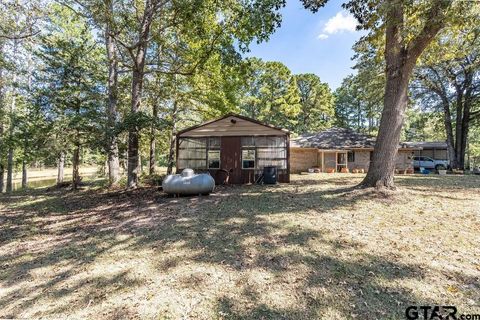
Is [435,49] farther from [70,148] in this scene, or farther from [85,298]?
[70,148]

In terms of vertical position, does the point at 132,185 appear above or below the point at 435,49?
below

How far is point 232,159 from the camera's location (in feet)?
44.4

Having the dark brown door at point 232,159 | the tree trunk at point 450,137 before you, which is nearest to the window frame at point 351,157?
the tree trunk at point 450,137

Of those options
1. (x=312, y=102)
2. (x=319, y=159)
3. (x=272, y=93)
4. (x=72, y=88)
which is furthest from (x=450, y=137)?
(x=72, y=88)

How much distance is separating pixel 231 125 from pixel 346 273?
10.7m

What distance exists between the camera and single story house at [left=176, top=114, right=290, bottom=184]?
13.4 meters

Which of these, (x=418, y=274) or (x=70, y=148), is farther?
(x=70, y=148)

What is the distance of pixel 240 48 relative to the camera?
10.2 m

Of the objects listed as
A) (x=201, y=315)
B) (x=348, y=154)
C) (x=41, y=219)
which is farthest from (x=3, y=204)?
(x=348, y=154)

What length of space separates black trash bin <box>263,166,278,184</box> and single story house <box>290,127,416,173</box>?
790cm

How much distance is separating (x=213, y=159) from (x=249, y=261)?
32.7 ft

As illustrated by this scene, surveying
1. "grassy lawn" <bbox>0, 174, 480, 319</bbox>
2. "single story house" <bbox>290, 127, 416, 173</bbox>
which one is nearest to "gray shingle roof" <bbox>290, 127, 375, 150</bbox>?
"single story house" <bbox>290, 127, 416, 173</bbox>

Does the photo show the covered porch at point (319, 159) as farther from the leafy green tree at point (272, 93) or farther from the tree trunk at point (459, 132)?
the tree trunk at point (459, 132)

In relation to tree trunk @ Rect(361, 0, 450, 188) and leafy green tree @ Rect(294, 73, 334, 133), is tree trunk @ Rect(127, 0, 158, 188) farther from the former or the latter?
leafy green tree @ Rect(294, 73, 334, 133)
